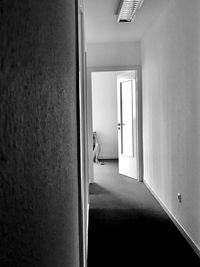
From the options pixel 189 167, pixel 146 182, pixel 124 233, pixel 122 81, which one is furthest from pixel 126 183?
pixel 189 167

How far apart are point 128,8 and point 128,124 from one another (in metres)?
2.87

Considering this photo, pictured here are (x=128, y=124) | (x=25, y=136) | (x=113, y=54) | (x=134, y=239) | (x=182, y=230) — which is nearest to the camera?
(x=25, y=136)

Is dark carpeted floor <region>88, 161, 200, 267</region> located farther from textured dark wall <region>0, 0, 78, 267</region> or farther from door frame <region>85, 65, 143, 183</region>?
textured dark wall <region>0, 0, 78, 267</region>

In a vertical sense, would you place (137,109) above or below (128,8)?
below

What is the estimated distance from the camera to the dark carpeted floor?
262cm

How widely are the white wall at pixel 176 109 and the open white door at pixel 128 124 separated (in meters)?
0.90

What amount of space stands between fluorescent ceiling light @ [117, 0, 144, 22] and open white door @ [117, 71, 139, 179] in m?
1.80

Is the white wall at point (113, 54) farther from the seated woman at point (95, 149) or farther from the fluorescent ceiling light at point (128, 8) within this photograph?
the seated woman at point (95, 149)

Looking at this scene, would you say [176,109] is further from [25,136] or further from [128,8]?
[25,136]

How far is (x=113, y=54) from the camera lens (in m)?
5.70

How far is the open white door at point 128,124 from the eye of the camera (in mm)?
5941

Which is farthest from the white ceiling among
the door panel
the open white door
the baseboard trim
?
the baseboard trim

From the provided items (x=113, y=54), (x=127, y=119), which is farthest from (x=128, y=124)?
(x=113, y=54)

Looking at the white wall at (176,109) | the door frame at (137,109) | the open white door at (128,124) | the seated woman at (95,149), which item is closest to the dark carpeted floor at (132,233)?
the white wall at (176,109)
